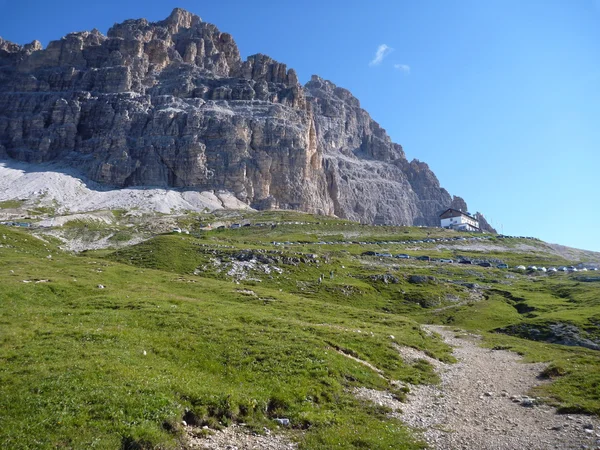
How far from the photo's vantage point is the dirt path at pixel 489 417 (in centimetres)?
1777

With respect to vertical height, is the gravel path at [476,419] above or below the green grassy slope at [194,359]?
below

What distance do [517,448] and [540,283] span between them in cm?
8551

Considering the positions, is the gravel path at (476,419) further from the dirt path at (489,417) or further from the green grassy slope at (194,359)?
the green grassy slope at (194,359)

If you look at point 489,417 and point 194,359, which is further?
point 194,359

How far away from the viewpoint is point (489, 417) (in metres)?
21.0

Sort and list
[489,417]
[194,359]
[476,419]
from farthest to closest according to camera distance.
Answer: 1. [194,359]
2. [489,417]
3. [476,419]

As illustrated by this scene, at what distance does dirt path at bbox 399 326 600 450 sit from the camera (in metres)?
17.8

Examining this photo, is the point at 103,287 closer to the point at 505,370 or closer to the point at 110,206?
the point at 505,370

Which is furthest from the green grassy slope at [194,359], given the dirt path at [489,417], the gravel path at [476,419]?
the dirt path at [489,417]

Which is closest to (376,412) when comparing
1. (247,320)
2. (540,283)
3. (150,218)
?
(247,320)

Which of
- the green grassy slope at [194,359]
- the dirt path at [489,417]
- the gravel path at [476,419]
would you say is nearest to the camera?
the green grassy slope at [194,359]

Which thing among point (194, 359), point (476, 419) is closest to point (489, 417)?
point (476, 419)

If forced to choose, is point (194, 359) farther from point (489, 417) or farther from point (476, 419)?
point (489, 417)

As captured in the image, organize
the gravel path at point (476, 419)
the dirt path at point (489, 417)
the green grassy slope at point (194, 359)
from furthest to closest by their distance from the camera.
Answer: the dirt path at point (489, 417) < the gravel path at point (476, 419) < the green grassy slope at point (194, 359)
